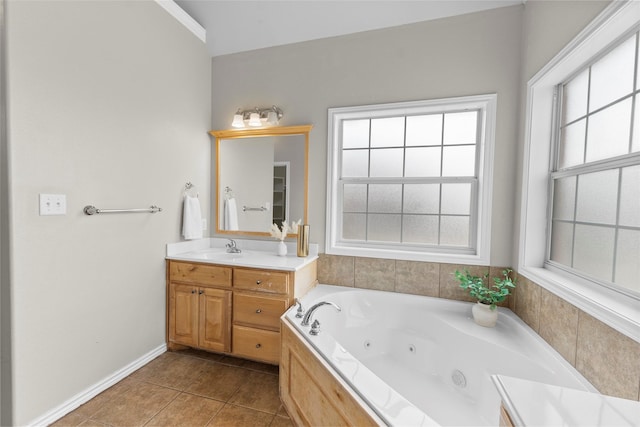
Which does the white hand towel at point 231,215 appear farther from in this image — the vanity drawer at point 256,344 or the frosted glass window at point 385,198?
the frosted glass window at point 385,198

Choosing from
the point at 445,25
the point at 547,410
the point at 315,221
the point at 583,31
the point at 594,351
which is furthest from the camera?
the point at 315,221

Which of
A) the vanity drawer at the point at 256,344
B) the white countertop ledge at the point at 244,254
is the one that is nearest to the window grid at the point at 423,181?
the white countertop ledge at the point at 244,254

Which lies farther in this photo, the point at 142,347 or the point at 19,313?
the point at 142,347

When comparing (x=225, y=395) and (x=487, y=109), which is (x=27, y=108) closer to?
(x=225, y=395)

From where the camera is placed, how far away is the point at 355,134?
2.43m

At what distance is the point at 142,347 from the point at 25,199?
1.27 metres

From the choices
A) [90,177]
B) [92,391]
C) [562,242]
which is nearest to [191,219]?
[90,177]

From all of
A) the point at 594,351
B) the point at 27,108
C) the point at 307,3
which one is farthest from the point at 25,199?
the point at 594,351

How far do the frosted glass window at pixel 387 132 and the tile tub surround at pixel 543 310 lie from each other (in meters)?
0.98

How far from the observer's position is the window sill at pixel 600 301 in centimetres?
100

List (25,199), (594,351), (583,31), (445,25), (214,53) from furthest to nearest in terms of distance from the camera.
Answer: (214,53), (445,25), (25,199), (583,31), (594,351)

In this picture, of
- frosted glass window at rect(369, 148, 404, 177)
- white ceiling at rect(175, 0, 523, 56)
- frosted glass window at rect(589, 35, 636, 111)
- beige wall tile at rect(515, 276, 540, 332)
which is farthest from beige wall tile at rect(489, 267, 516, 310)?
white ceiling at rect(175, 0, 523, 56)

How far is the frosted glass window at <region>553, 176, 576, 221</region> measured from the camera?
1.55 m

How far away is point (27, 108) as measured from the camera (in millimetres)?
1368
